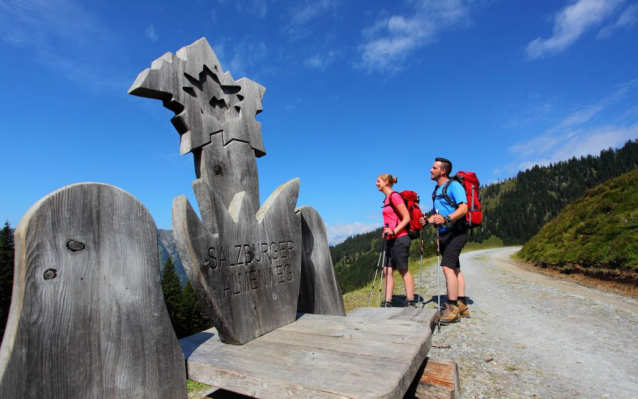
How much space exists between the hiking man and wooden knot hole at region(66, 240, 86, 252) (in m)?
5.33

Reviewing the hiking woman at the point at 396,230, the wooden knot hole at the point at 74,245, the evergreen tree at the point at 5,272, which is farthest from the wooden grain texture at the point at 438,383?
the evergreen tree at the point at 5,272

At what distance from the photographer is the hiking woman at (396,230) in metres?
6.36

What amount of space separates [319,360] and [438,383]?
120 cm

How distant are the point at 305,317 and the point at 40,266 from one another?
2394 millimetres

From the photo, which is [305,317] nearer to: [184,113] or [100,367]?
[100,367]

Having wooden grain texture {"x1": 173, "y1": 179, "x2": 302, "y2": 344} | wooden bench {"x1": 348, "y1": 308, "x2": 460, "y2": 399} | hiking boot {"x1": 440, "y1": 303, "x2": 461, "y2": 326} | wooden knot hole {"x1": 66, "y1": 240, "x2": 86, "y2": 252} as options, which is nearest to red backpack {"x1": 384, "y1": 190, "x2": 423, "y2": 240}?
hiking boot {"x1": 440, "y1": 303, "x2": 461, "y2": 326}

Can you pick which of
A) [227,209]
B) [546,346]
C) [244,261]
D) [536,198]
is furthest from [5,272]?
[536,198]

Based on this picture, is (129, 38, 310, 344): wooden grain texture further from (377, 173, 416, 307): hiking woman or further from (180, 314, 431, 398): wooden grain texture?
(377, 173, 416, 307): hiking woman

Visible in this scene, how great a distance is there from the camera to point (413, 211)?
688cm

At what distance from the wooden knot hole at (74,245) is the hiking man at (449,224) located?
17.5ft

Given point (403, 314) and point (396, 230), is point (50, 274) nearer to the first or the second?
point (403, 314)

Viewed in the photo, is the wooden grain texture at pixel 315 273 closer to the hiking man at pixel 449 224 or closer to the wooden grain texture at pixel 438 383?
the wooden grain texture at pixel 438 383

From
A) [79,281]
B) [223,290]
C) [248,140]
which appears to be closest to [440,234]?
[248,140]

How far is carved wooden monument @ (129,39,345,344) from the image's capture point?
264cm
